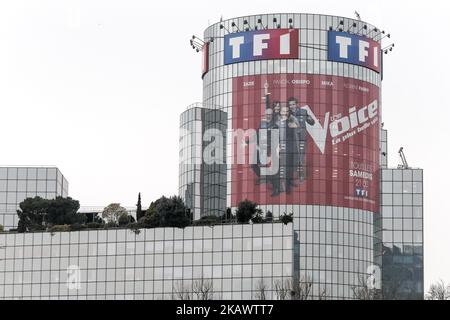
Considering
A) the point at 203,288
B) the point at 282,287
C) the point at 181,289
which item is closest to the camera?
the point at 282,287

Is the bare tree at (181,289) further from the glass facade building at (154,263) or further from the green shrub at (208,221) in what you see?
the green shrub at (208,221)

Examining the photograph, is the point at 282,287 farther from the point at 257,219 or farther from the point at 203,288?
the point at 257,219

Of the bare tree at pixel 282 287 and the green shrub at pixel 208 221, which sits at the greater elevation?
the green shrub at pixel 208 221

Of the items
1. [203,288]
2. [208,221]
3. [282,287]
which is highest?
[208,221]

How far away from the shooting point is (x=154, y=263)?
195 m

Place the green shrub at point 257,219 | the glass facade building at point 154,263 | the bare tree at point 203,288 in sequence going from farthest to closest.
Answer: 1. the green shrub at point 257,219
2. the glass facade building at point 154,263
3. the bare tree at point 203,288

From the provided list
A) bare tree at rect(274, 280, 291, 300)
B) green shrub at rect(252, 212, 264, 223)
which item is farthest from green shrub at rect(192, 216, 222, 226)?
bare tree at rect(274, 280, 291, 300)

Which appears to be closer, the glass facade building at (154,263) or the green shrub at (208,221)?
the glass facade building at (154,263)

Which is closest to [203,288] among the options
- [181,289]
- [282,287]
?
[181,289]

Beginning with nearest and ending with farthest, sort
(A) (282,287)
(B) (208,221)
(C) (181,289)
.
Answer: (A) (282,287) → (C) (181,289) → (B) (208,221)

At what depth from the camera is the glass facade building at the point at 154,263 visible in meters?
188

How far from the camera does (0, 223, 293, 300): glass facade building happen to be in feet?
616

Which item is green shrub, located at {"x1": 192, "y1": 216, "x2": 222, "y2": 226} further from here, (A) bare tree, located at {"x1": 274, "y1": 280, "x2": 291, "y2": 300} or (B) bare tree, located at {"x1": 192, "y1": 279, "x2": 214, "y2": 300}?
(A) bare tree, located at {"x1": 274, "y1": 280, "x2": 291, "y2": 300}

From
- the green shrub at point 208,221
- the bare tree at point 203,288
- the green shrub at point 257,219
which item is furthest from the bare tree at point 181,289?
the green shrub at point 257,219
